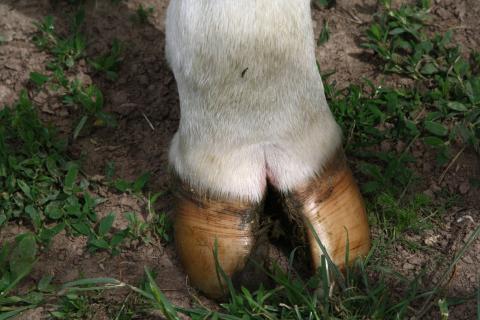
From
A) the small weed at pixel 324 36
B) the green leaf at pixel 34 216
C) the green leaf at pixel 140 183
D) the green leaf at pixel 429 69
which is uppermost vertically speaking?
the small weed at pixel 324 36

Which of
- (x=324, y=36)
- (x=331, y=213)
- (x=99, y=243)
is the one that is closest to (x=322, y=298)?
(x=331, y=213)

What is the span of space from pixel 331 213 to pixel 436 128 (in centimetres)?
68

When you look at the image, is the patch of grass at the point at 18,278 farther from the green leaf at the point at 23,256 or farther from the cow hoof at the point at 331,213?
the cow hoof at the point at 331,213

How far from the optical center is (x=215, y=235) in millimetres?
2055

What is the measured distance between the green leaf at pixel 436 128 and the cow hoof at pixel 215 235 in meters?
0.79

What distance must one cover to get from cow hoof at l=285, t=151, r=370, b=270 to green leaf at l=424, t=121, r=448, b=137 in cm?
56

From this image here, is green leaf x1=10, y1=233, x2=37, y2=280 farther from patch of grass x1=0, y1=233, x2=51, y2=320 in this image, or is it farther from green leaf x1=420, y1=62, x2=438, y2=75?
green leaf x1=420, y1=62, x2=438, y2=75

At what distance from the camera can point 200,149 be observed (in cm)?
207

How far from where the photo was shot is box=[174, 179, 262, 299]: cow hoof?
80.8 inches

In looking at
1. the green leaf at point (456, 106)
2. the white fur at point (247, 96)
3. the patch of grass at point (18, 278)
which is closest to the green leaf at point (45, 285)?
the patch of grass at point (18, 278)

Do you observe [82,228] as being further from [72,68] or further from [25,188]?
[72,68]

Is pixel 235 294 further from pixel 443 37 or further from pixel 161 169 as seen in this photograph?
pixel 443 37

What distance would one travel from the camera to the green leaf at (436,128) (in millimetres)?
2530

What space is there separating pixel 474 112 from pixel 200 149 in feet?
3.37
